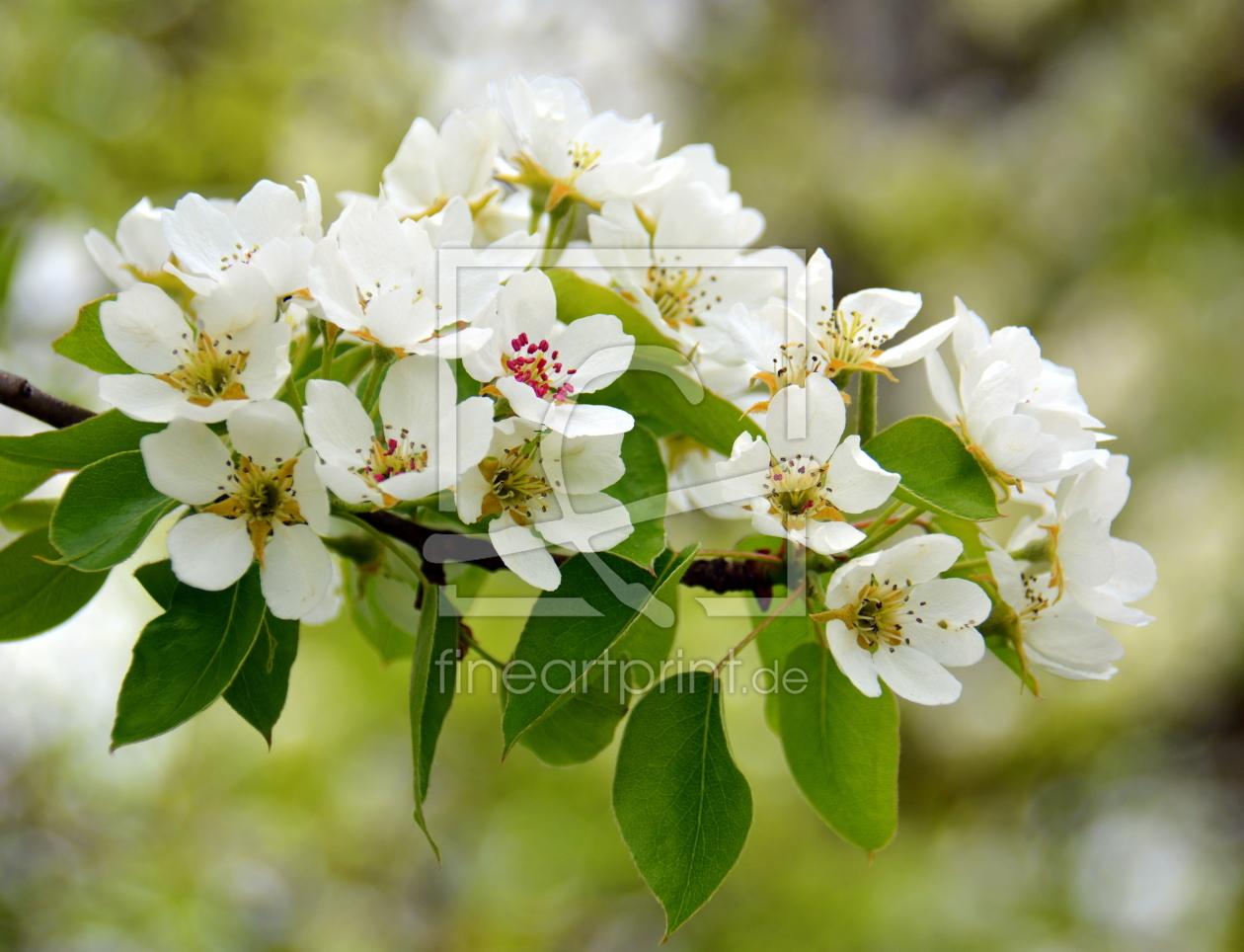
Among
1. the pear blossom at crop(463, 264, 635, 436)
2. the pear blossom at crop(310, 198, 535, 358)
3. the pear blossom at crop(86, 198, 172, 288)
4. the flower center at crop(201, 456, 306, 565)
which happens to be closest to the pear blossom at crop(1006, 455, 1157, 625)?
the pear blossom at crop(463, 264, 635, 436)

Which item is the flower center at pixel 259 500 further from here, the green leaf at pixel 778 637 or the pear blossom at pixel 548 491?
the green leaf at pixel 778 637

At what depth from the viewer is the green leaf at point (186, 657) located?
0.66 meters

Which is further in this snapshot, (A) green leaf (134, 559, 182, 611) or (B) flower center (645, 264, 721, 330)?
(B) flower center (645, 264, 721, 330)

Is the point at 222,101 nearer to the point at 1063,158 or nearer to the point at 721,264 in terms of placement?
the point at 721,264

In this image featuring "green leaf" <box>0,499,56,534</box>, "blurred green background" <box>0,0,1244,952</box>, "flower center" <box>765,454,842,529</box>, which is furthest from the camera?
"blurred green background" <box>0,0,1244,952</box>

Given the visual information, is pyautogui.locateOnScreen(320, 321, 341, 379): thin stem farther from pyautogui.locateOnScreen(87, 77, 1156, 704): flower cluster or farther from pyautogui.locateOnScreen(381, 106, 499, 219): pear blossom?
pyautogui.locateOnScreen(381, 106, 499, 219): pear blossom

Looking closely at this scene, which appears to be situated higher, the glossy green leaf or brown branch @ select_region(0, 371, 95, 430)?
brown branch @ select_region(0, 371, 95, 430)

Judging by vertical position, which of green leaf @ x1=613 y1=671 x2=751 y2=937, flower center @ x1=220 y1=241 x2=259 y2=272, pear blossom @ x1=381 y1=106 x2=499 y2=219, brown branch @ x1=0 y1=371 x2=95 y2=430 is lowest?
green leaf @ x1=613 y1=671 x2=751 y2=937

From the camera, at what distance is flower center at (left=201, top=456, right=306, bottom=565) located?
0.67 meters

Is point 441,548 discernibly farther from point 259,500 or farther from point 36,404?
point 36,404

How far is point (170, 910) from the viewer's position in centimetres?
247

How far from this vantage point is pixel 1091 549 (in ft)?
2.42

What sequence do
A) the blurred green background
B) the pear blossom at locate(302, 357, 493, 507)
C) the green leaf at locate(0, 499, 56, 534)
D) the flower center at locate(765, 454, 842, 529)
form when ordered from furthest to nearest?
the blurred green background < the green leaf at locate(0, 499, 56, 534) < the flower center at locate(765, 454, 842, 529) < the pear blossom at locate(302, 357, 493, 507)

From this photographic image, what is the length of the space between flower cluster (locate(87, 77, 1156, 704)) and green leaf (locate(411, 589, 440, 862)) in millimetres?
82
